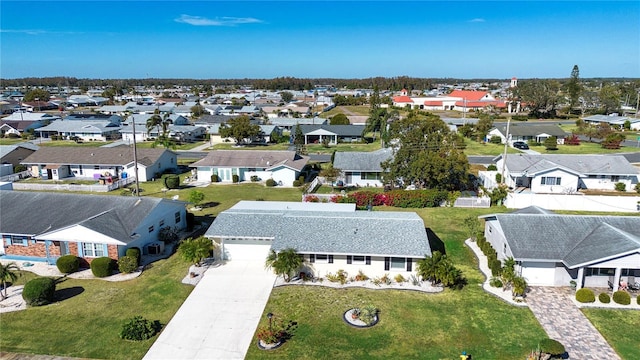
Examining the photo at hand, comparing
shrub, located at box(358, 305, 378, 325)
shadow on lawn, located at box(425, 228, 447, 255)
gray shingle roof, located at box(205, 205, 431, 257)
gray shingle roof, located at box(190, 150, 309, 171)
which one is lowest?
shrub, located at box(358, 305, 378, 325)

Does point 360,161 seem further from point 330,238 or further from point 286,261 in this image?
point 286,261

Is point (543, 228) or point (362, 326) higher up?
point (543, 228)

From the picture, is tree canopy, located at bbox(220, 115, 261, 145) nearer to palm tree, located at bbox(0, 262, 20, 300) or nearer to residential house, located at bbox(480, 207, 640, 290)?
palm tree, located at bbox(0, 262, 20, 300)

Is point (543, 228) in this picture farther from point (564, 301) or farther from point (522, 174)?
point (522, 174)

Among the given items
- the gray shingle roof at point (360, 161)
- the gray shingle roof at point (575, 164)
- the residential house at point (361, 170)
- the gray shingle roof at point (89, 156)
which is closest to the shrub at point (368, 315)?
the residential house at point (361, 170)

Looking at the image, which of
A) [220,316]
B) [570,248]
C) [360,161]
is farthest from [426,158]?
[220,316]

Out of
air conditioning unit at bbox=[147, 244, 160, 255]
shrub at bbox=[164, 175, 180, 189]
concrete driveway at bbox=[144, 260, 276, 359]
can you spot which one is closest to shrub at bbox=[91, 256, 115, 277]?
air conditioning unit at bbox=[147, 244, 160, 255]

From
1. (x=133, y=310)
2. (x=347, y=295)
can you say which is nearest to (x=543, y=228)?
(x=347, y=295)
